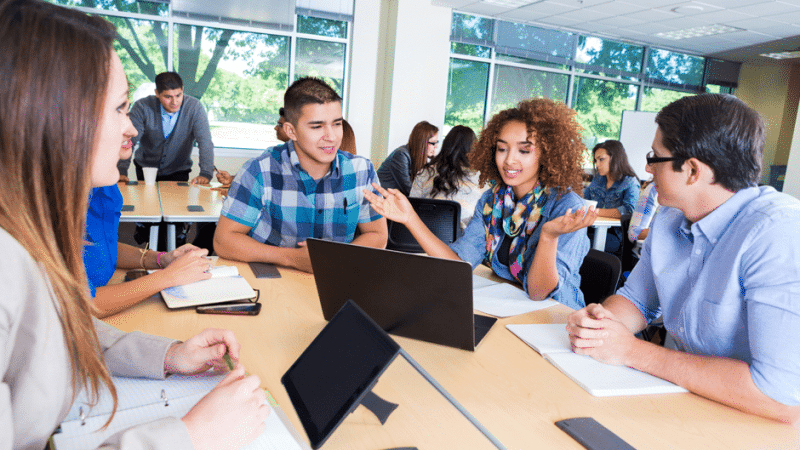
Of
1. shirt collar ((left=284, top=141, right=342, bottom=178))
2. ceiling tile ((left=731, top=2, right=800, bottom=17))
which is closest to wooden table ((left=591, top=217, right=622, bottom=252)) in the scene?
shirt collar ((left=284, top=141, right=342, bottom=178))

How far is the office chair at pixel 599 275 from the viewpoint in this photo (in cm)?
187

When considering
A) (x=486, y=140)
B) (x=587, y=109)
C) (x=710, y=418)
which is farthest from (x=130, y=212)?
(x=587, y=109)

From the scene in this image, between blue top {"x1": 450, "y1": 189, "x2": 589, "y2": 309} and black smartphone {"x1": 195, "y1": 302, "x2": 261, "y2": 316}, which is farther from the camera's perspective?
blue top {"x1": 450, "y1": 189, "x2": 589, "y2": 309}

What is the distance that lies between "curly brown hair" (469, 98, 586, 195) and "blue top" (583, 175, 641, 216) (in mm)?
2678

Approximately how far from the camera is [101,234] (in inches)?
58.9

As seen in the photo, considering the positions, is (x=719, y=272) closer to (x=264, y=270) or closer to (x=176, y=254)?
(x=264, y=270)

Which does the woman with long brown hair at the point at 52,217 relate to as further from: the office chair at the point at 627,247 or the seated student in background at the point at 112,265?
the office chair at the point at 627,247

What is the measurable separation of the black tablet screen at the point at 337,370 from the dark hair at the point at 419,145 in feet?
11.4

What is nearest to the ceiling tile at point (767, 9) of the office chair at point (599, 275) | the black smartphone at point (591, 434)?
the office chair at point (599, 275)

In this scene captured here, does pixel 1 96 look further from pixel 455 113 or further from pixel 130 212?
pixel 455 113

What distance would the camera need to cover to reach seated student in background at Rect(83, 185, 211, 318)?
1.30 meters

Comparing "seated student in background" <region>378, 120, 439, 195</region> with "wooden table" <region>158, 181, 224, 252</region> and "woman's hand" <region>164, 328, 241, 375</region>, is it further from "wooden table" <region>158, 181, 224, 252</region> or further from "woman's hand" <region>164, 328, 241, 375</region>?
"woman's hand" <region>164, 328, 241, 375</region>

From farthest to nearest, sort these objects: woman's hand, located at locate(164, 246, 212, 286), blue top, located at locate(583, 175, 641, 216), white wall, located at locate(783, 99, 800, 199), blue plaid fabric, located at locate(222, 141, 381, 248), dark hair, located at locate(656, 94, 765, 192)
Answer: white wall, located at locate(783, 99, 800, 199)
blue top, located at locate(583, 175, 641, 216)
blue plaid fabric, located at locate(222, 141, 381, 248)
woman's hand, located at locate(164, 246, 212, 286)
dark hair, located at locate(656, 94, 765, 192)

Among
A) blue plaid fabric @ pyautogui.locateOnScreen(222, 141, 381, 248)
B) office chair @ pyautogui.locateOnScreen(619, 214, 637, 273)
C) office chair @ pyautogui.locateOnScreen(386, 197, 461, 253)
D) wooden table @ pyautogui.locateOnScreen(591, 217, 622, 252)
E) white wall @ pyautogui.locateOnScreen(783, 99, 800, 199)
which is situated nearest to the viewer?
blue plaid fabric @ pyautogui.locateOnScreen(222, 141, 381, 248)
